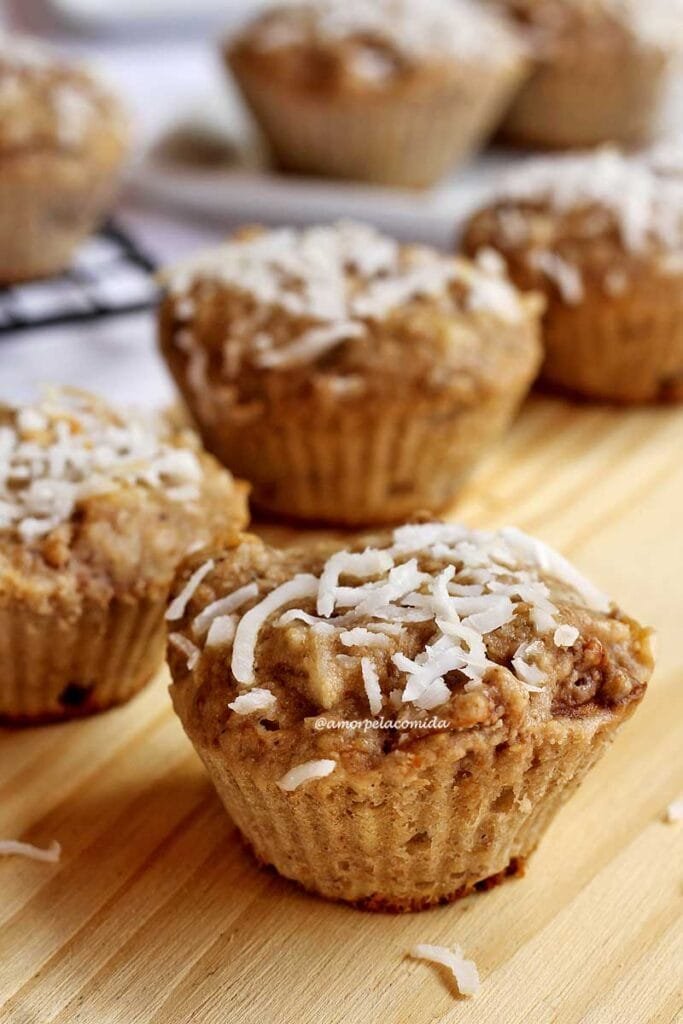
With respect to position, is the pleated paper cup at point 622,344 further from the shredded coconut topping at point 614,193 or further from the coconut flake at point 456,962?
the coconut flake at point 456,962

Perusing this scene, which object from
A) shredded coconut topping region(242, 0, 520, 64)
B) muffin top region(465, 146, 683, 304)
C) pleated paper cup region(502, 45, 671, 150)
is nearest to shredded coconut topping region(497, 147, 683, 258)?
muffin top region(465, 146, 683, 304)

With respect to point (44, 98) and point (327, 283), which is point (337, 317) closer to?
point (327, 283)

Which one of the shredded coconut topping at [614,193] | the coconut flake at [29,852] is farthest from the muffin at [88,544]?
the shredded coconut topping at [614,193]

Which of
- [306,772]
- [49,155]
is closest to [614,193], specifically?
[49,155]

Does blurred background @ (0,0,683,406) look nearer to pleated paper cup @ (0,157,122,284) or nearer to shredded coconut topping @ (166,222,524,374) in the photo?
pleated paper cup @ (0,157,122,284)

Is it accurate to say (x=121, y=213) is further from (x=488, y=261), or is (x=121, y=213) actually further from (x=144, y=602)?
(x=144, y=602)

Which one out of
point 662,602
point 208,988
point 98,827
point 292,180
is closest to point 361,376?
point 662,602
